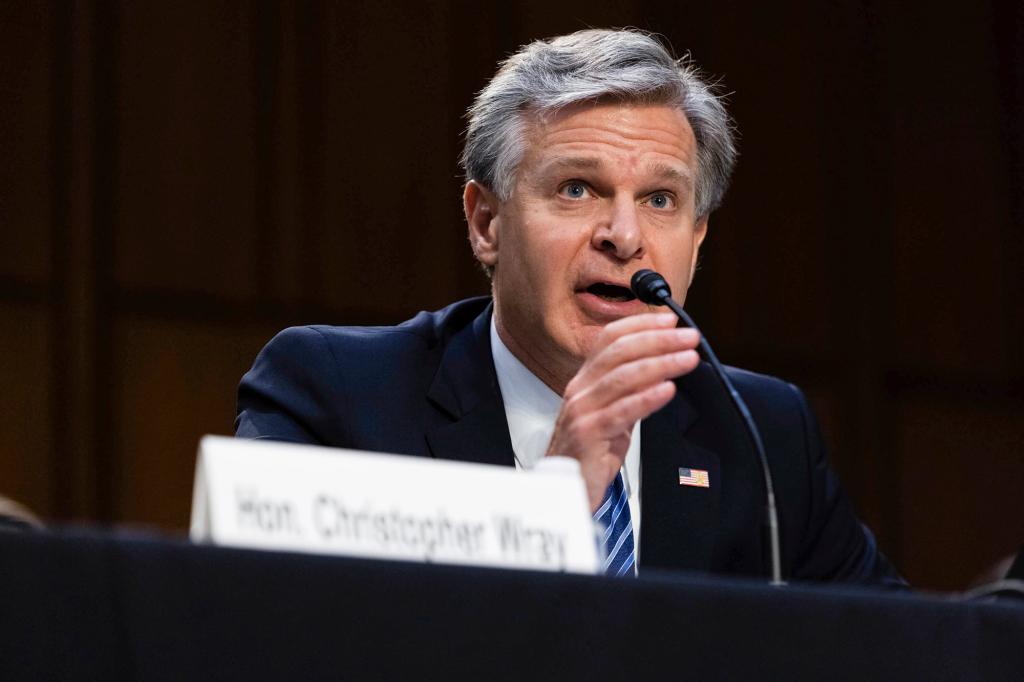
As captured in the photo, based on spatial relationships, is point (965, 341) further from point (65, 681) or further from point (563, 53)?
point (65, 681)

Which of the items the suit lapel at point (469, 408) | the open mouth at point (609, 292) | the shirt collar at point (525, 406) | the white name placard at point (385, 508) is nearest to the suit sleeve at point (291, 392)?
the suit lapel at point (469, 408)

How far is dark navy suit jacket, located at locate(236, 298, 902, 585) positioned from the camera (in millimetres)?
2154

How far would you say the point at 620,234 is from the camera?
7.23 ft

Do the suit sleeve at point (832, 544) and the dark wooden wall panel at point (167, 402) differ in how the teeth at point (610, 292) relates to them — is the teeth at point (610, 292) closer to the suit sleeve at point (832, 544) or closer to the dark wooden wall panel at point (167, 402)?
the suit sleeve at point (832, 544)

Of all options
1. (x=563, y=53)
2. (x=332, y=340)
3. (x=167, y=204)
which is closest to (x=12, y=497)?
(x=167, y=204)

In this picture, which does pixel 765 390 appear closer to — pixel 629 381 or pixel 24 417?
pixel 629 381

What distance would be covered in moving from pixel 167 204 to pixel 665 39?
5.36ft

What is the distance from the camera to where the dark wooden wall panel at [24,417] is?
11.7 ft

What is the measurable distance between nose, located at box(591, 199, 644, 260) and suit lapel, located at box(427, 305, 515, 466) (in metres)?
0.28

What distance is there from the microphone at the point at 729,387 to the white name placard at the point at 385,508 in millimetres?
415

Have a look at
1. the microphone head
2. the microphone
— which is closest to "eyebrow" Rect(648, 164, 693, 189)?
the microphone

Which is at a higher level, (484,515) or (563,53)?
(563,53)

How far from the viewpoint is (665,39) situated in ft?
14.5

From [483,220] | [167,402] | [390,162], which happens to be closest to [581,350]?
[483,220]
